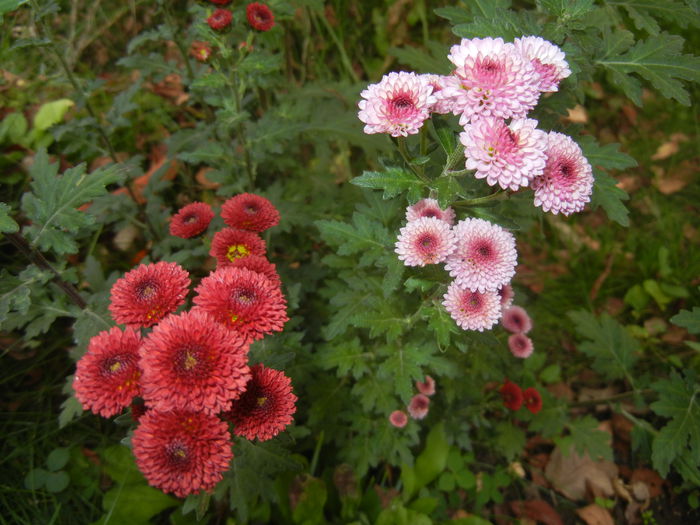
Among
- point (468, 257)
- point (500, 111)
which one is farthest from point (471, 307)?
point (500, 111)

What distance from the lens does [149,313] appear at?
1.45 m

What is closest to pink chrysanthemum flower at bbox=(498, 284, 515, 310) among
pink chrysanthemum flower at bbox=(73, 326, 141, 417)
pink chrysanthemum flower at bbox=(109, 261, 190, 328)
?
pink chrysanthemum flower at bbox=(109, 261, 190, 328)

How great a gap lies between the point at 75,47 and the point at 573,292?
3.98 meters

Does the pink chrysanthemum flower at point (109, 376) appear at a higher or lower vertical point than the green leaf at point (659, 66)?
lower

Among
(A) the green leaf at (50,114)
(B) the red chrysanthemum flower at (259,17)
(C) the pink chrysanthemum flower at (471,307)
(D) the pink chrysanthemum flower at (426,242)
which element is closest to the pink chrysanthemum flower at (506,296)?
(C) the pink chrysanthemum flower at (471,307)

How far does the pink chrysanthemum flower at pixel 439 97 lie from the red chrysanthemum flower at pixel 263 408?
36.0 inches

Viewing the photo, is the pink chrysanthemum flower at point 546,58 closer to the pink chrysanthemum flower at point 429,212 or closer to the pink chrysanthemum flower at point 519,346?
the pink chrysanthemum flower at point 429,212

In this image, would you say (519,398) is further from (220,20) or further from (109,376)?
(220,20)

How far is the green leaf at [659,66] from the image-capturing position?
171 centimetres

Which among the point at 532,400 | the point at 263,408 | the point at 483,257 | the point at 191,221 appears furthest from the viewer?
the point at 532,400

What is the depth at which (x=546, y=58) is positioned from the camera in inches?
56.9

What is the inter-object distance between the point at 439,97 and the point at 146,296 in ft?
3.36

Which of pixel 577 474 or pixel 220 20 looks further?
pixel 577 474

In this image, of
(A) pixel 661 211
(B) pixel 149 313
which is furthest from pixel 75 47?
(A) pixel 661 211
